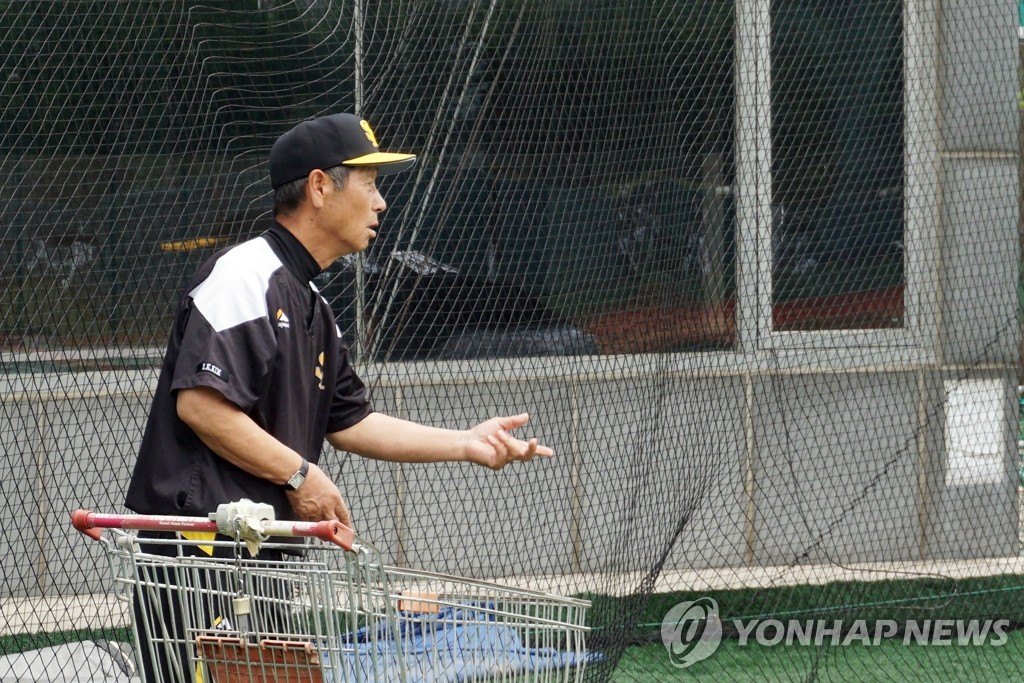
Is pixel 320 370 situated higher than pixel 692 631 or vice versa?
pixel 320 370

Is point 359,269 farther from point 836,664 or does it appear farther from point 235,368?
point 235,368

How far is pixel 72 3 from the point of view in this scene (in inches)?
154

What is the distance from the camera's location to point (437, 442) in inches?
109

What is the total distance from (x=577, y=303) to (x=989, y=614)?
2203mm

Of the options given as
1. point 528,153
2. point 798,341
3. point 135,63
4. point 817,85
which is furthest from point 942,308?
point 135,63

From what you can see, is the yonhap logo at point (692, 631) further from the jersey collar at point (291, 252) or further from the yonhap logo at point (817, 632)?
the jersey collar at point (291, 252)

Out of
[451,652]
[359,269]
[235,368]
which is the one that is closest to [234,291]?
[235,368]

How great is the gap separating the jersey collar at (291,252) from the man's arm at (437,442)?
431 millimetres

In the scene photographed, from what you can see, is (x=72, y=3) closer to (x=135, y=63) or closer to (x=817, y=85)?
(x=135, y=63)

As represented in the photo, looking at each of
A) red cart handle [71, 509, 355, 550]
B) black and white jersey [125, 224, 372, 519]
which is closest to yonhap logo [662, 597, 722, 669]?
black and white jersey [125, 224, 372, 519]

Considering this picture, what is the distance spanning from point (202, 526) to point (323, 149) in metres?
0.93

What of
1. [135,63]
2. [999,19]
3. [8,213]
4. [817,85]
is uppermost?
[999,19]

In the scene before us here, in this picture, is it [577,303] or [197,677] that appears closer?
[197,677]

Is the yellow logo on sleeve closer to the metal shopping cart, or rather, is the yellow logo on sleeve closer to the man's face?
the man's face
